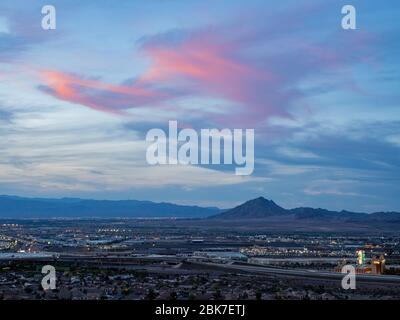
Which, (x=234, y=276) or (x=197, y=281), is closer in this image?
(x=197, y=281)

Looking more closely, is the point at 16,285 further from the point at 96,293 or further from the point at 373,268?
the point at 373,268

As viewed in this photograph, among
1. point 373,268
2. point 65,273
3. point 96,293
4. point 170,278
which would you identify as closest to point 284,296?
point 96,293
